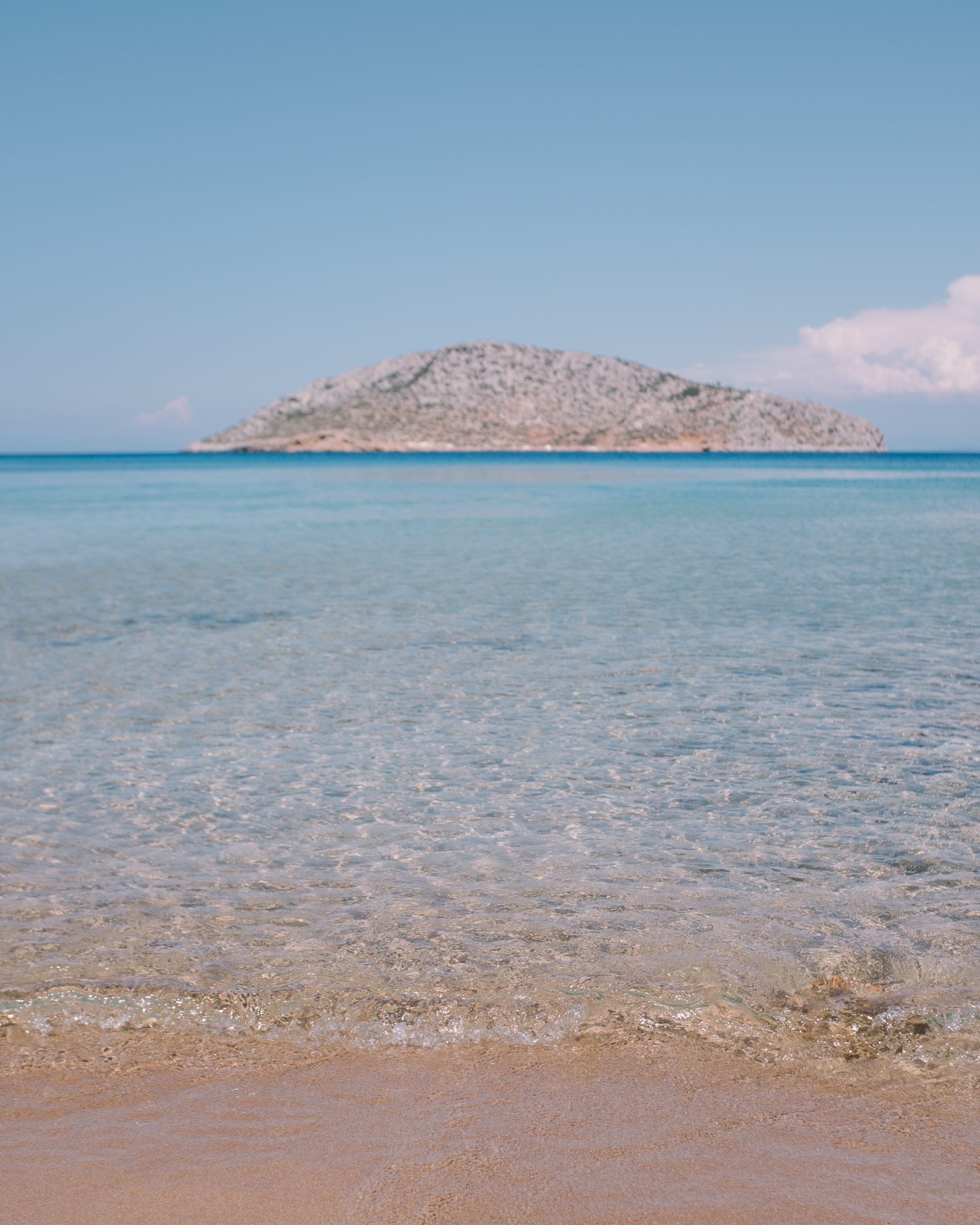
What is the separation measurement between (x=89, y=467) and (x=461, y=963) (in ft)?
498

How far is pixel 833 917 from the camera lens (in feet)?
18.0

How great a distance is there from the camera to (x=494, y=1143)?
3.59 metres

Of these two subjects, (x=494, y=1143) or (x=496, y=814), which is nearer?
(x=494, y=1143)

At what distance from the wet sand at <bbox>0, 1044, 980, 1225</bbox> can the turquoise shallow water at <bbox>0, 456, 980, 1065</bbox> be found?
1.00 feet

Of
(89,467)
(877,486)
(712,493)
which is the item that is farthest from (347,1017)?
(89,467)

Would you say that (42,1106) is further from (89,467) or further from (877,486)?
(89,467)

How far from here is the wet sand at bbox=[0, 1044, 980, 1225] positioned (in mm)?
3234

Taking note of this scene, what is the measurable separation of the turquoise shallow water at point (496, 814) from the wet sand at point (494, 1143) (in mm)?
304

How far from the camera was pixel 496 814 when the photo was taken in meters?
7.21

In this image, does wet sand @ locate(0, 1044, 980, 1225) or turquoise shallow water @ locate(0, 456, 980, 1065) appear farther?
turquoise shallow water @ locate(0, 456, 980, 1065)

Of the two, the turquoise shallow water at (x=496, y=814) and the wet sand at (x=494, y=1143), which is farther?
the turquoise shallow water at (x=496, y=814)

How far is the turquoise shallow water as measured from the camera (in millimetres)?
4668

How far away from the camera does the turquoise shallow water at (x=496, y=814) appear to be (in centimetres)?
467

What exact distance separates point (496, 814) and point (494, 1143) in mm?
3659
